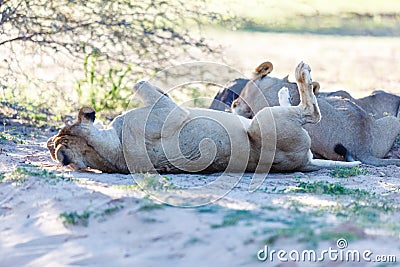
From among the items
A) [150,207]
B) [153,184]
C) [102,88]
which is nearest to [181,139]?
[153,184]

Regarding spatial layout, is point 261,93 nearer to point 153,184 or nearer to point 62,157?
point 62,157

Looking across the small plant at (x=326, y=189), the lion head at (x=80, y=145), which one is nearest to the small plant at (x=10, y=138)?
the lion head at (x=80, y=145)

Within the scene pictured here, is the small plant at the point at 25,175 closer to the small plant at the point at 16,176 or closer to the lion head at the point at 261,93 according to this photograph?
the small plant at the point at 16,176

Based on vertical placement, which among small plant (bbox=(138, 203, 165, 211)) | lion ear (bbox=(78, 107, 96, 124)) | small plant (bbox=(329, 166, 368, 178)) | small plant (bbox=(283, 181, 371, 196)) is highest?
lion ear (bbox=(78, 107, 96, 124))

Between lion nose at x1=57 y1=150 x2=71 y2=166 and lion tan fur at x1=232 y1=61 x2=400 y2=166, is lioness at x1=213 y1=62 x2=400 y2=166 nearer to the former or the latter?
lion tan fur at x1=232 y1=61 x2=400 y2=166

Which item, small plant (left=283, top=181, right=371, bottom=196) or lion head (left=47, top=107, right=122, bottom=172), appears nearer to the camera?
small plant (left=283, top=181, right=371, bottom=196)

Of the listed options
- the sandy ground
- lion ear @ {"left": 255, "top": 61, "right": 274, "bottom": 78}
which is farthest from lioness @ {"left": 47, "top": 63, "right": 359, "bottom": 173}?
lion ear @ {"left": 255, "top": 61, "right": 274, "bottom": 78}

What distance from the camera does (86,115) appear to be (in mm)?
6559

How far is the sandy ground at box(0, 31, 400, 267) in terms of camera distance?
4.54 m

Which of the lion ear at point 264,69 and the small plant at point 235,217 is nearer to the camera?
the small plant at point 235,217

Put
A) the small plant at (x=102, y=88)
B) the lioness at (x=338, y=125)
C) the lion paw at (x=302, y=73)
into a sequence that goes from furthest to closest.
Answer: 1. the small plant at (x=102, y=88)
2. the lioness at (x=338, y=125)
3. the lion paw at (x=302, y=73)

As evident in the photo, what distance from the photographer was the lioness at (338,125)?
8141mm

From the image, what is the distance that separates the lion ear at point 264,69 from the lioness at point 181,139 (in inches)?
79.2

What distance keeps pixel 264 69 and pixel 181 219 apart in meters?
4.29
